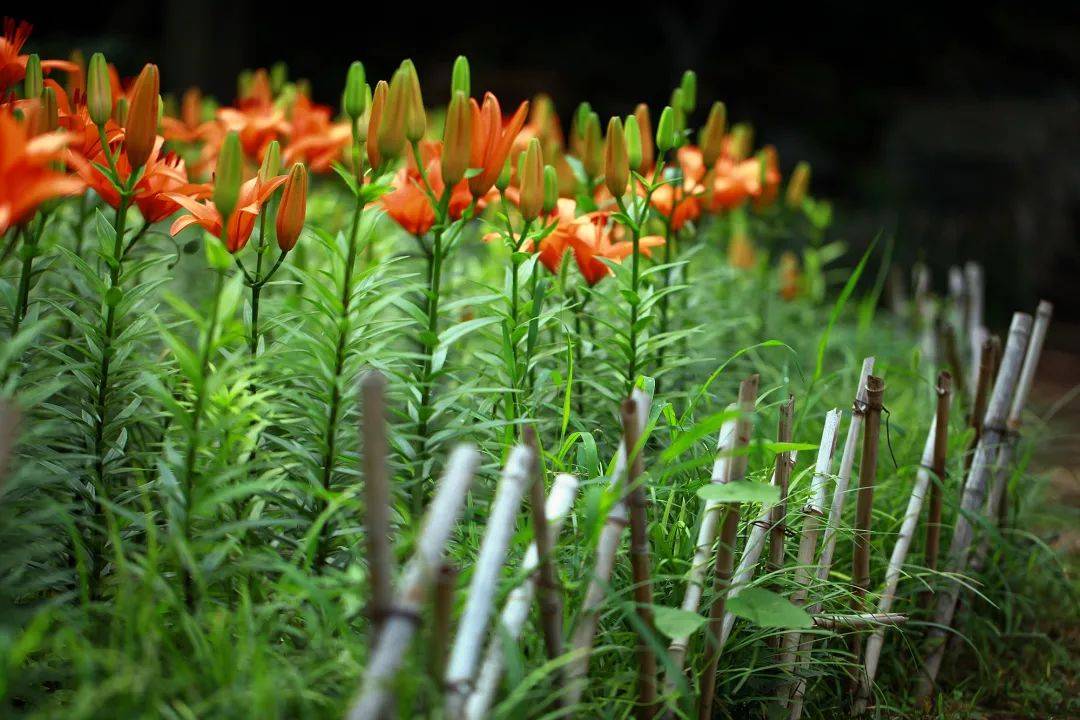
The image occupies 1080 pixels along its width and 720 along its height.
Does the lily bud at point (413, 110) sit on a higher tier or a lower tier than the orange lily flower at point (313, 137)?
lower

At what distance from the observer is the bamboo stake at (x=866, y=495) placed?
1624 millimetres

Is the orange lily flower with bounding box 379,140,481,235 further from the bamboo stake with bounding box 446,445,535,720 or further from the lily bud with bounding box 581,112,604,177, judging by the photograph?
the bamboo stake with bounding box 446,445,535,720

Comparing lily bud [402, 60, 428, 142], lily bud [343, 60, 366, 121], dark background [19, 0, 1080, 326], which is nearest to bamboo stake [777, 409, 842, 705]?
lily bud [402, 60, 428, 142]

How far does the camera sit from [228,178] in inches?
51.3

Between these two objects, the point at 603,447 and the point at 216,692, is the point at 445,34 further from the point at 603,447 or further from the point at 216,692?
the point at 216,692

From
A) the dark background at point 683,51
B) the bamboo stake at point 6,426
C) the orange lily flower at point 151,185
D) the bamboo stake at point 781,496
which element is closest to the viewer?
the bamboo stake at point 6,426

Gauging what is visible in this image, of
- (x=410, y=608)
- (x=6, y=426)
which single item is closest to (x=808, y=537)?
(x=410, y=608)

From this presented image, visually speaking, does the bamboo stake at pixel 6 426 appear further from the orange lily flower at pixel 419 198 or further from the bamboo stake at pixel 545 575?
the orange lily flower at pixel 419 198

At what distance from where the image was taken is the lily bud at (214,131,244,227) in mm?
1294

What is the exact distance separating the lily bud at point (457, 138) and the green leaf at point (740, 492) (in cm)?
58

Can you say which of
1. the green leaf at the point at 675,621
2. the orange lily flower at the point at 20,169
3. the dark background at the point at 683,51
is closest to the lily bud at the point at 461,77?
the orange lily flower at the point at 20,169

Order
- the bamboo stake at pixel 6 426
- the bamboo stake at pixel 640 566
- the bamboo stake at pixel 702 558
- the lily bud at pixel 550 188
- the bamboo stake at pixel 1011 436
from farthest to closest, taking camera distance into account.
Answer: the bamboo stake at pixel 1011 436 < the lily bud at pixel 550 188 < the bamboo stake at pixel 702 558 < the bamboo stake at pixel 640 566 < the bamboo stake at pixel 6 426

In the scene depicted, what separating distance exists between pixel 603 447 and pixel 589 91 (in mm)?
7384

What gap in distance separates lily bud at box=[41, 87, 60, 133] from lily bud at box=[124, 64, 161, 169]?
0.44ft
